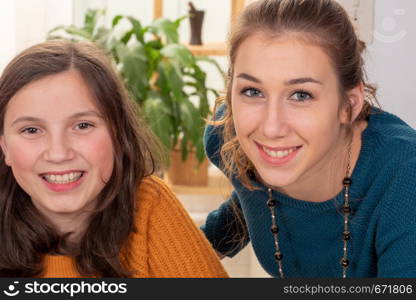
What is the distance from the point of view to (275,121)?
1304 mm

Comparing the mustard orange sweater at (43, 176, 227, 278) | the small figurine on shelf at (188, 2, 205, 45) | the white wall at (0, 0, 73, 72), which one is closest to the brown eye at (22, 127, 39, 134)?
the mustard orange sweater at (43, 176, 227, 278)

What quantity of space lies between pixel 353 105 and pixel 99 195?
545 millimetres

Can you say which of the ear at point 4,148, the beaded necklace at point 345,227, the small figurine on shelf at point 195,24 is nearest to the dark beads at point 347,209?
the beaded necklace at point 345,227

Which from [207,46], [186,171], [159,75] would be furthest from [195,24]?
[186,171]

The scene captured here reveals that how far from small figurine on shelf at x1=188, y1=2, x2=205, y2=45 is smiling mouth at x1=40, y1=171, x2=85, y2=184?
217cm

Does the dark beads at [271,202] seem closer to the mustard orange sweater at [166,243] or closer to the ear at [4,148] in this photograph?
the mustard orange sweater at [166,243]

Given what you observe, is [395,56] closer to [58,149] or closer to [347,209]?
[347,209]

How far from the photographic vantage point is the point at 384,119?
4.83ft

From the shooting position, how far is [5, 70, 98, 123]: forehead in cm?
133

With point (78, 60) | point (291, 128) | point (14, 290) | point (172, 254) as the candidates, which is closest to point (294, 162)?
point (291, 128)

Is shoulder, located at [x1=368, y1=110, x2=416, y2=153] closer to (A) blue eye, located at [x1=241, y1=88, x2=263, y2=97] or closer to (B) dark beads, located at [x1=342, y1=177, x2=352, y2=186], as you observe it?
(B) dark beads, located at [x1=342, y1=177, x2=352, y2=186]

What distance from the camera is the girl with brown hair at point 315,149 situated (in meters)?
1.31

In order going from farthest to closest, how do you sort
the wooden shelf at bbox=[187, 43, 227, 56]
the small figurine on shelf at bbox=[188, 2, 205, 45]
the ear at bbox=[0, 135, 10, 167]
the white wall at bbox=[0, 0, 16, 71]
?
the small figurine on shelf at bbox=[188, 2, 205, 45]
the wooden shelf at bbox=[187, 43, 227, 56]
the white wall at bbox=[0, 0, 16, 71]
the ear at bbox=[0, 135, 10, 167]

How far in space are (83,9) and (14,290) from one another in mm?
2556
